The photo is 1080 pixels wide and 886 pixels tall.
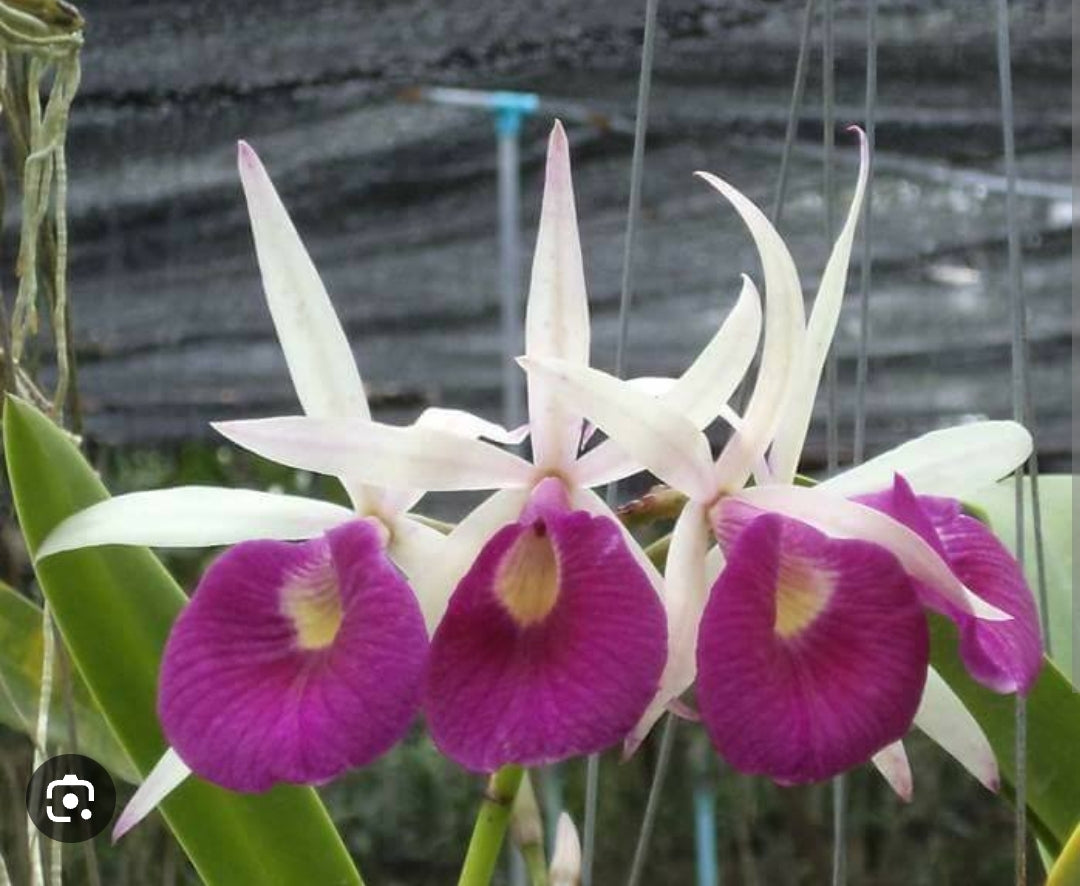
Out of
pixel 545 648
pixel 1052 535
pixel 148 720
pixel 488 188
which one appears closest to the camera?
pixel 545 648

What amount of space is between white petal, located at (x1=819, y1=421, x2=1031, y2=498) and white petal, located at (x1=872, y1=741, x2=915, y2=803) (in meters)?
0.08

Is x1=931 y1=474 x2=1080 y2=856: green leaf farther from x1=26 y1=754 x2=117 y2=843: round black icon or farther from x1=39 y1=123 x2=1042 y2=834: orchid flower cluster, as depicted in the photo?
x1=26 y1=754 x2=117 y2=843: round black icon

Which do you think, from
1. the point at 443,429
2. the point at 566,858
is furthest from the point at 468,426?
the point at 566,858

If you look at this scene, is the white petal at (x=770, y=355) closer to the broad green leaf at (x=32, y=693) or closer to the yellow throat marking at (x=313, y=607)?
the yellow throat marking at (x=313, y=607)

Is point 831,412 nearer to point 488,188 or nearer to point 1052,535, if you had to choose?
point 1052,535

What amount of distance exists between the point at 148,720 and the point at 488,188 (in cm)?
143

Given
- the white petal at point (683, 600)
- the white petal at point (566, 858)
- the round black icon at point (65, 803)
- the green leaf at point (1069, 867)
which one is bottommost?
the round black icon at point (65, 803)

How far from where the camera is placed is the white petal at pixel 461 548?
38 centimetres

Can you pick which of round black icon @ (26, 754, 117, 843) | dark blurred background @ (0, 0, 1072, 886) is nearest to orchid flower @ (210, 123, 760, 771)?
round black icon @ (26, 754, 117, 843)

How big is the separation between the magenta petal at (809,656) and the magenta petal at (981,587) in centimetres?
2

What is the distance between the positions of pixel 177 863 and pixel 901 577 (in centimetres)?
258

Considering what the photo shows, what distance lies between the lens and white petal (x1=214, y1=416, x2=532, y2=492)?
1.20 feet

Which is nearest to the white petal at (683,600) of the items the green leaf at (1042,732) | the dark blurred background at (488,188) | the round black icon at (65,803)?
the green leaf at (1042,732)

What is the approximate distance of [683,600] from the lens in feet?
1.28
